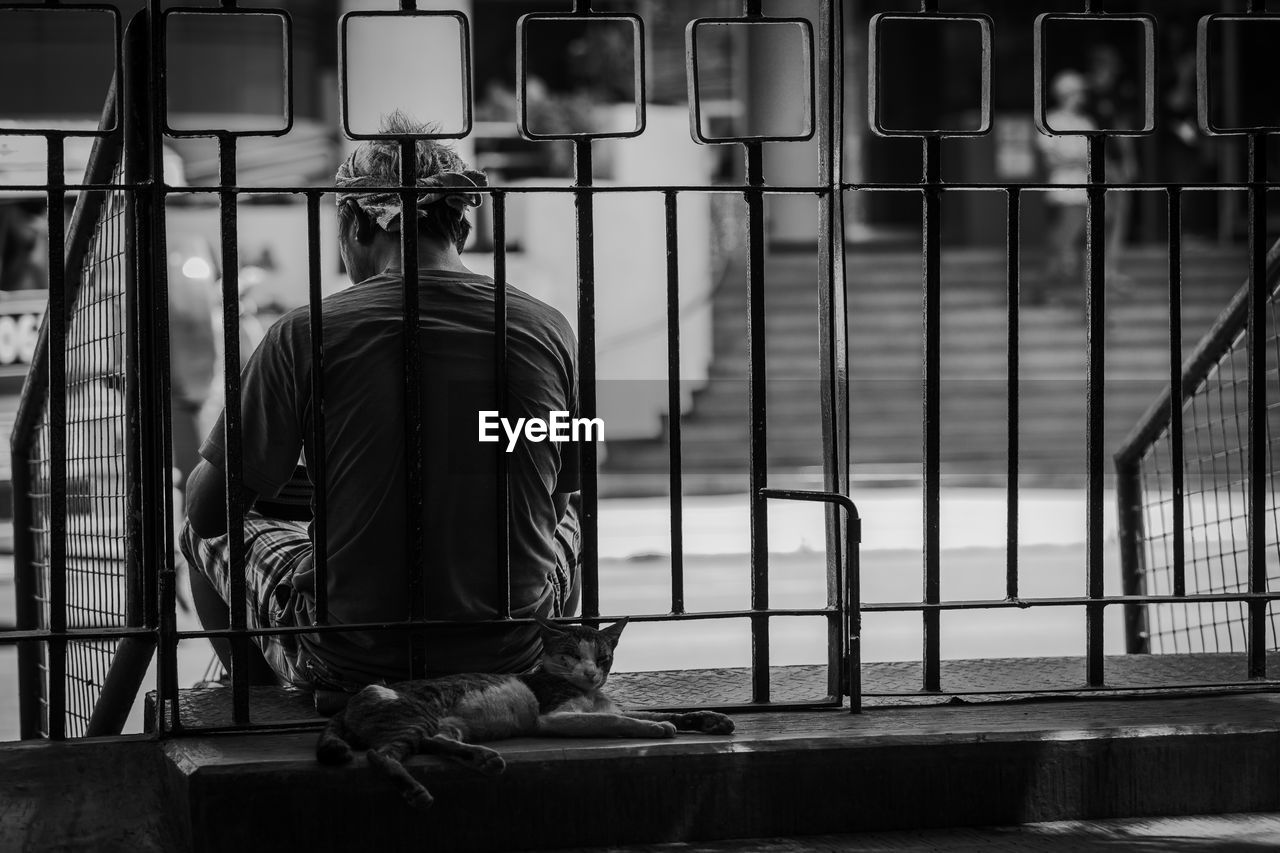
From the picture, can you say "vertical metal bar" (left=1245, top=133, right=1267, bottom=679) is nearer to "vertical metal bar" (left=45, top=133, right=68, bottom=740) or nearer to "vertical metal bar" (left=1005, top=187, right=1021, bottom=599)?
"vertical metal bar" (left=1005, top=187, right=1021, bottom=599)

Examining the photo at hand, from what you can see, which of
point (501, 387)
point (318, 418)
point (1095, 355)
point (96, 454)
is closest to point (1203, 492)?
point (1095, 355)

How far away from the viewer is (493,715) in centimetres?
291

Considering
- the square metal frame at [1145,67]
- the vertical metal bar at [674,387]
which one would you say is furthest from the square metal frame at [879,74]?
the vertical metal bar at [674,387]

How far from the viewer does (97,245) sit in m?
3.88

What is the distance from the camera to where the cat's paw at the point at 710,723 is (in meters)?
3.00

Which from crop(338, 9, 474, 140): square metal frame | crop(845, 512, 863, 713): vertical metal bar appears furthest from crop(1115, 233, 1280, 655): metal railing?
crop(338, 9, 474, 140): square metal frame

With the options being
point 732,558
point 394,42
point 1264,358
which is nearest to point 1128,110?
point 394,42

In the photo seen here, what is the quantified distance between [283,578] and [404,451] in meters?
0.53

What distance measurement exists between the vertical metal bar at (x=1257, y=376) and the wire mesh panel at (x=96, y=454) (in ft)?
8.73

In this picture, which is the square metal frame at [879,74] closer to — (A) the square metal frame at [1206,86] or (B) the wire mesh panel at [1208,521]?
(A) the square metal frame at [1206,86]

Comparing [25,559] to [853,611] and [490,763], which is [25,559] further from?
[853,611]

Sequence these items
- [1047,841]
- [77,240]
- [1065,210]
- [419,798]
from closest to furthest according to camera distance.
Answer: [419,798], [1047,841], [77,240], [1065,210]

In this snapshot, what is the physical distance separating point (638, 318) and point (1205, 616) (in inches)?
305

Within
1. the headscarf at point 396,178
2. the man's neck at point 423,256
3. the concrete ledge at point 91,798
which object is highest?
the headscarf at point 396,178
